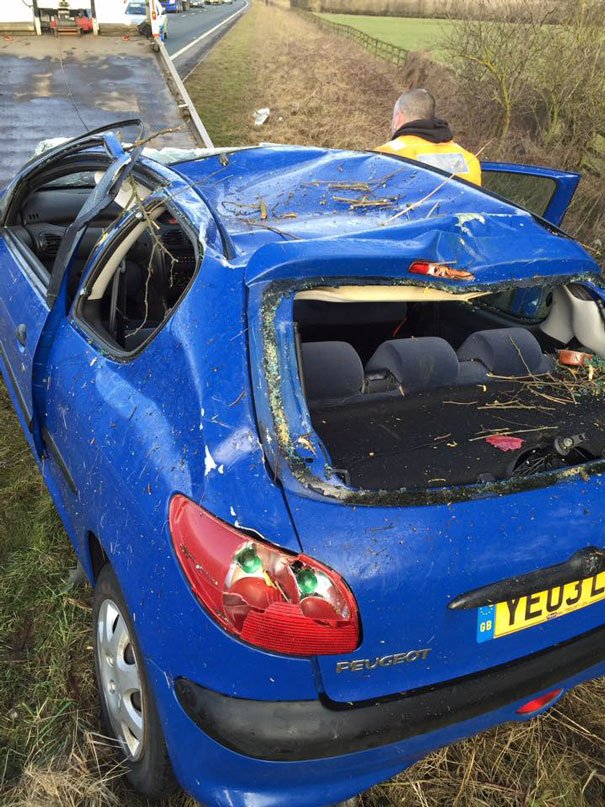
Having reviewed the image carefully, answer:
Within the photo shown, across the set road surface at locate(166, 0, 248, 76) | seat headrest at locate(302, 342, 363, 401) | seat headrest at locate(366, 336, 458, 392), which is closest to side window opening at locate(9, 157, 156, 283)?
seat headrest at locate(302, 342, 363, 401)

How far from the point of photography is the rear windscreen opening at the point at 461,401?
1.85 meters

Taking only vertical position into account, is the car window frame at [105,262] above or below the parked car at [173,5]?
above

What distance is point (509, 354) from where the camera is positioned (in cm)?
236

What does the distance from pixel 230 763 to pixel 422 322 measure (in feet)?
7.70

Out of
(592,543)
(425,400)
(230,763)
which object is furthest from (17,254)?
(592,543)

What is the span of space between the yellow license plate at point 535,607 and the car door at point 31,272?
1793 millimetres

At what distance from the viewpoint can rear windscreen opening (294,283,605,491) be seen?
185 centimetres

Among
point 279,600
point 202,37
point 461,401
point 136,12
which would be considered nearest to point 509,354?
point 461,401

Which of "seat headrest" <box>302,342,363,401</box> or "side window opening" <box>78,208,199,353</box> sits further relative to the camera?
"side window opening" <box>78,208,199,353</box>

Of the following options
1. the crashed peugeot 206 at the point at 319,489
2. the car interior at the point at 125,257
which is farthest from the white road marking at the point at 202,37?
the crashed peugeot 206 at the point at 319,489

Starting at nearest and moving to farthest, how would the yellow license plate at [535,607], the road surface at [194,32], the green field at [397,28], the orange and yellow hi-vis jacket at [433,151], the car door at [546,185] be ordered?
the yellow license plate at [535,607]
the car door at [546,185]
the orange and yellow hi-vis jacket at [433,151]
the road surface at [194,32]
the green field at [397,28]

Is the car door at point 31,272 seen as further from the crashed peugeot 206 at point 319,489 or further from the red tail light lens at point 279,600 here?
the red tail light lens at point 279,600

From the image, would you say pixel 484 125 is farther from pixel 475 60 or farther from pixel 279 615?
pixel 279 615

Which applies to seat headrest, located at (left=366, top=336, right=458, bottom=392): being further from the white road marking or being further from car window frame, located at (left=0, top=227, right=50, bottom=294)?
the white road marking
